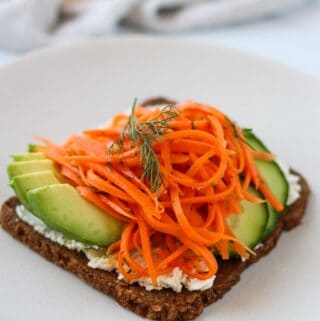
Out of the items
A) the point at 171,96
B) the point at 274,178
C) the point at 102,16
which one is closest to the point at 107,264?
the point at 274,178

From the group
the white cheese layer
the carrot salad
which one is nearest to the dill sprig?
the carrot salad

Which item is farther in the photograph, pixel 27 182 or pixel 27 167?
pixel 27 167

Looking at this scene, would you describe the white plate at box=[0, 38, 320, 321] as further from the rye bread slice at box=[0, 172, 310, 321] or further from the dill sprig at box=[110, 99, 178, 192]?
the dill sprig at box=[110, 99, 178, 192]

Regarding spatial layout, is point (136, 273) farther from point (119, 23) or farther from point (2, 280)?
point (119, 23)

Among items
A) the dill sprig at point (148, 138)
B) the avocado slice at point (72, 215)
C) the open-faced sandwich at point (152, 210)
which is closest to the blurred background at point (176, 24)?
the open-faced sandwich at point (152, 210)

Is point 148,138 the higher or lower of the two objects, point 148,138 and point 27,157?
the higher

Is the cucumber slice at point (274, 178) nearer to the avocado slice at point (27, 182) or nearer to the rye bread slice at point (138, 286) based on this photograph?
the rye bread slice at point (138, 286)

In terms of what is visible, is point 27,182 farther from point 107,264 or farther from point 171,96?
point 171,96
